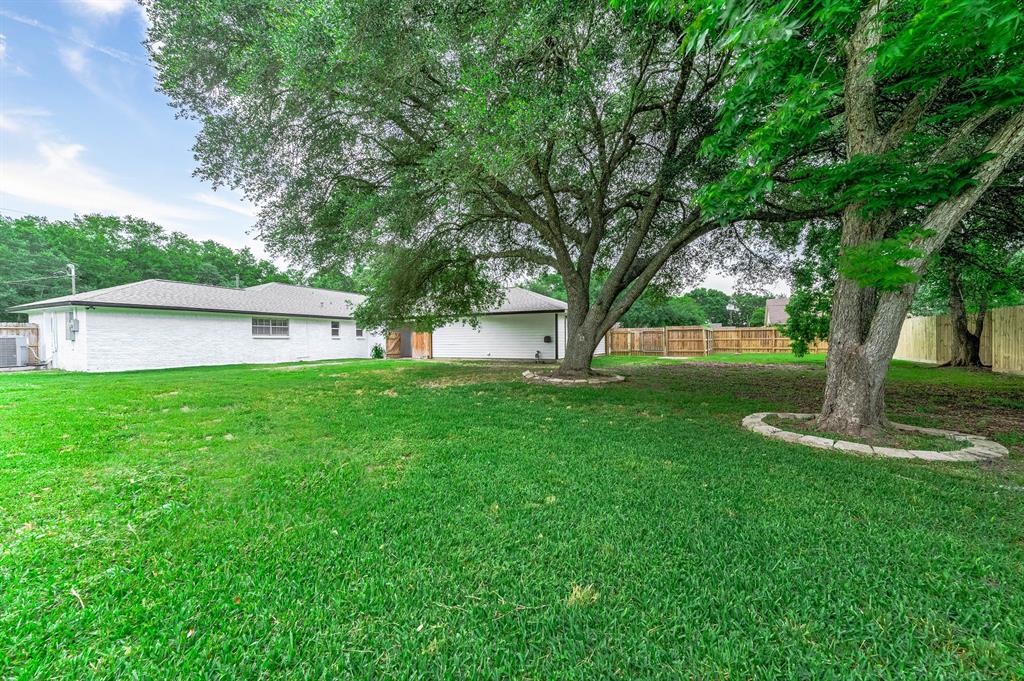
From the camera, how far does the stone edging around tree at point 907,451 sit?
139 inches

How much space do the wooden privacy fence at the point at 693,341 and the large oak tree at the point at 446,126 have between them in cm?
1137

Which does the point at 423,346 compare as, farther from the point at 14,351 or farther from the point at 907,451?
the point at 907,451

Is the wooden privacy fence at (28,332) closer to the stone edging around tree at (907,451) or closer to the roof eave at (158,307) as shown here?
the roof eave at (158,307)

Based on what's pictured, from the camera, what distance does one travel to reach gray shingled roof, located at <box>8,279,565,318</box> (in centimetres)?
1233

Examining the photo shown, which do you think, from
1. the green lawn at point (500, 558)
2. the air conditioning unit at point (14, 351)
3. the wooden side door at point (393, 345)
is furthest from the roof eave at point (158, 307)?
the green lawn at point (500, 558)

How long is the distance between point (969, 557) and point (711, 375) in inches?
351

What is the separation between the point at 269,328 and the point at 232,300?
1618mm

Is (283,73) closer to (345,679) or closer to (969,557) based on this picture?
(345,679)

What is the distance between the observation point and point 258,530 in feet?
7.56

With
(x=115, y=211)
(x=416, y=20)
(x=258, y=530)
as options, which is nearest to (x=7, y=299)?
(x=115, y=211)

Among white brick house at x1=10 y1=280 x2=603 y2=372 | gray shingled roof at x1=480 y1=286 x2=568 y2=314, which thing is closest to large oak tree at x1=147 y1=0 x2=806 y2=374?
white brick house at x1=10 y1=280 x2=603 y2=372

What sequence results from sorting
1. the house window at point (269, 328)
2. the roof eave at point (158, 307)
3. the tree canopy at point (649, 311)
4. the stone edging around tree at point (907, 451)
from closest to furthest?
the stone edging around tree at point (907, 451)
the roof eave at point (158, 307)
the house window at point (269, 328)
the tree canopy at point (649, 311)

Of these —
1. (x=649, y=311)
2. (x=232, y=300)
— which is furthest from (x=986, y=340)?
(x=232, y=300)

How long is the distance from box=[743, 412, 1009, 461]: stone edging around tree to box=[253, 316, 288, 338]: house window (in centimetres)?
1677
